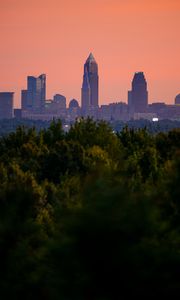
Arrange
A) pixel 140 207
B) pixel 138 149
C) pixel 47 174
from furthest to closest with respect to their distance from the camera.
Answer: pixel 138 149, pixel 47 174, pixel 140 207

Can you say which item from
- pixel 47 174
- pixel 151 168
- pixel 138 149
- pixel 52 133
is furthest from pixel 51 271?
pixel 52 133

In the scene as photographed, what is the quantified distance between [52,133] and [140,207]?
58.9 m

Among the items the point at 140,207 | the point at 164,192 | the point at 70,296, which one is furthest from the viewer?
the point at 164,192

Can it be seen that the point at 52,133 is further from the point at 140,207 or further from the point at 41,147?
the point at 140,207

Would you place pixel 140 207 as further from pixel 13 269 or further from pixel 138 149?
pixel 138 149

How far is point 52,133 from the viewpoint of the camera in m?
79.4

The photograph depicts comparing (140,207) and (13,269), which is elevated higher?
(140,207)

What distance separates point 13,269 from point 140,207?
10.7ft

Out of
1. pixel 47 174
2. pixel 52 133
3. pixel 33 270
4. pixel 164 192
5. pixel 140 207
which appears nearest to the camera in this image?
pixel 140 207

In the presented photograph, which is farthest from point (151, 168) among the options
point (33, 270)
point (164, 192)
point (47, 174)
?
point (33, 270)

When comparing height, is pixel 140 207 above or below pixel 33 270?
above

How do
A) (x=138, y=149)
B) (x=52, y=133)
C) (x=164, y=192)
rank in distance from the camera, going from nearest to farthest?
(x=164, y=192) < (x=138, y=149) < (x=52, y=133)

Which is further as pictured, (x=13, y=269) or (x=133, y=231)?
(x=13, y=269)

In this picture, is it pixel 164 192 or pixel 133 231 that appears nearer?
pixel 133 231
